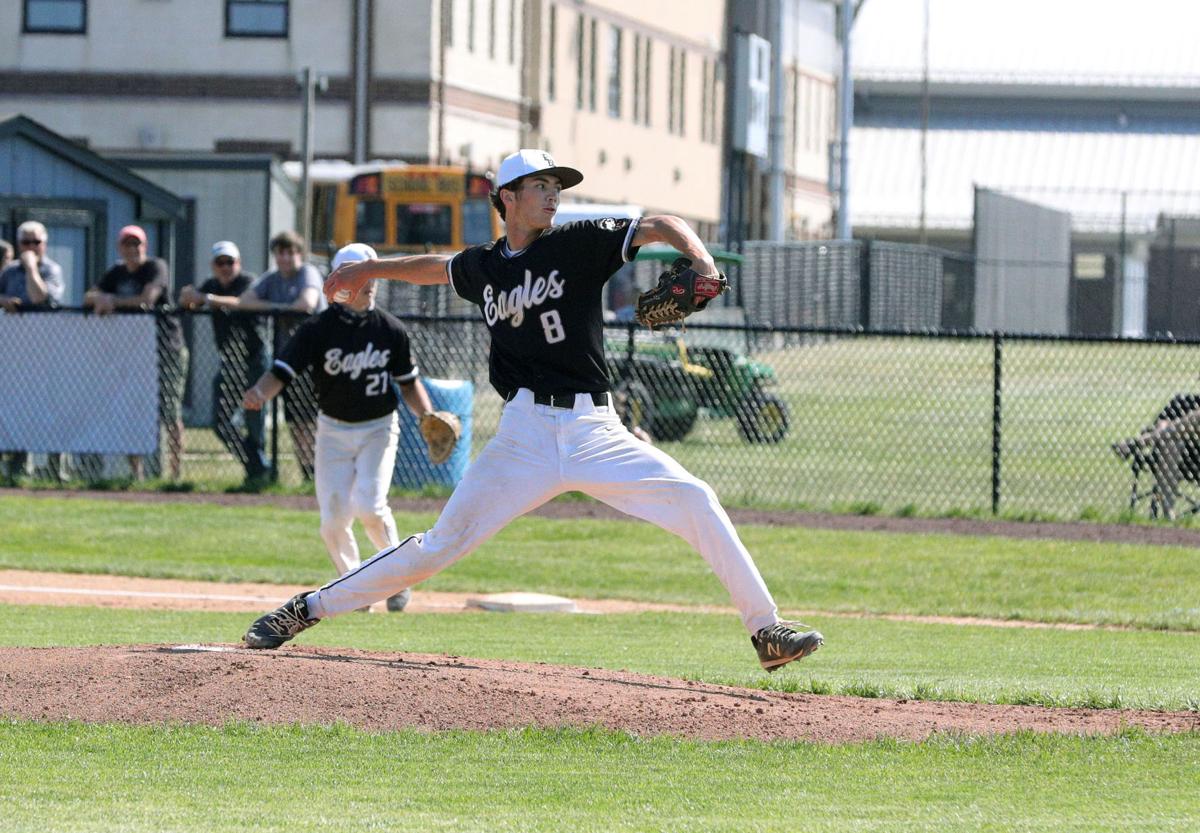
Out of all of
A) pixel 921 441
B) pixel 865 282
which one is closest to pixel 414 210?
pixel 865 282

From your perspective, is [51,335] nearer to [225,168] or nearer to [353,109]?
[225,168]

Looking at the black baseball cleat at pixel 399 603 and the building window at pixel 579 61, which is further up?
the building window at pixel 579 61

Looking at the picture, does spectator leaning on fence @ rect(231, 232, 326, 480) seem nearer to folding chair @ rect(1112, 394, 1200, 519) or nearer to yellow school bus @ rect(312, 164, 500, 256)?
folding chair @ rect(1112, 394, 1200, 519)

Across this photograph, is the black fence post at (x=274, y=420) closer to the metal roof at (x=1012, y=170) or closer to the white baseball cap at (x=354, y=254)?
the white baseball cap at (x=354, y=254)

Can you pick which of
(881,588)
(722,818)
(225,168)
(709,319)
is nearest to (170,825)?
(722,818)

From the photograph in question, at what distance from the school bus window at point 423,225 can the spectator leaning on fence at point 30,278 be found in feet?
45.4

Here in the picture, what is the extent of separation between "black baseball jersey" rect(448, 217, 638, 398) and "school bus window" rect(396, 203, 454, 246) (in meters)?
24.1

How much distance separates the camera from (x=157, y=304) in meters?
17.8

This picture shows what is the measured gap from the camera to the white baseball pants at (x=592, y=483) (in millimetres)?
7500

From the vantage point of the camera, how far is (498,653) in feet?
32.5

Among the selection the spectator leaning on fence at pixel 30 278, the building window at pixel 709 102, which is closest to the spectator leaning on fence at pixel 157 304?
the spectator leaning on fence at pixel 30 278

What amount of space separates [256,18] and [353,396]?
31305 mm

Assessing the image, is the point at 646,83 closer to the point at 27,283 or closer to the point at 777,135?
the point at 777,135

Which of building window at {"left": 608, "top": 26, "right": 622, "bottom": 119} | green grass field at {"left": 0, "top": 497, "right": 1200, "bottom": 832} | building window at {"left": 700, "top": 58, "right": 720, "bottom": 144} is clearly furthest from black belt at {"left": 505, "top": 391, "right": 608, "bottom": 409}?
building window at {"left": 700, "top": 58, "right": 720, "bottom": 144}
